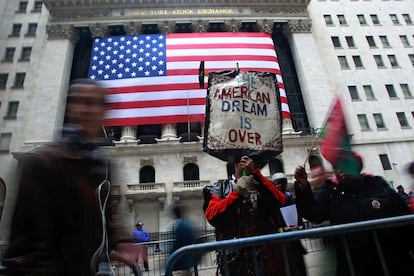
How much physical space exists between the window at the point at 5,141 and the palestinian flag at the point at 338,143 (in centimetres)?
2568

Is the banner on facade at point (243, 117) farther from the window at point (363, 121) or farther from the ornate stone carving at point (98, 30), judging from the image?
the ornate stone carving at point (98, 30)

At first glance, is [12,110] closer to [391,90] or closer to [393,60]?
[391,90]

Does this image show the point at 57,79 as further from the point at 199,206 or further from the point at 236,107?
the point at 236,107

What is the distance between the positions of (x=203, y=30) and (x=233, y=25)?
3.14 m

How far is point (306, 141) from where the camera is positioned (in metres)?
22.5

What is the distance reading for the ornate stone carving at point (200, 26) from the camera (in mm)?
27281

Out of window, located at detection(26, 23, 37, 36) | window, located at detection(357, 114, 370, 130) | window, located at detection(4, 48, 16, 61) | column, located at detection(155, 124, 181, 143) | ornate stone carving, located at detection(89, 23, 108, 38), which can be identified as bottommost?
column, located at detection(155, 124, 181, 143)

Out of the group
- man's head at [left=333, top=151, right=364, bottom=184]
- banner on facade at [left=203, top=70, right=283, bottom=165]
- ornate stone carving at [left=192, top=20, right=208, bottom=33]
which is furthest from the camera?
ornate stone carving at [left=192, top=20, right=208, bottom=33]

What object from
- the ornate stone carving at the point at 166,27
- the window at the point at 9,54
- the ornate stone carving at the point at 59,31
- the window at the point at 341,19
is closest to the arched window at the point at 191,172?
the ornate stone carving at the point at 166,27

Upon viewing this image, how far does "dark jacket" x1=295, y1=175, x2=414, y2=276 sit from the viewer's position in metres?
2.75

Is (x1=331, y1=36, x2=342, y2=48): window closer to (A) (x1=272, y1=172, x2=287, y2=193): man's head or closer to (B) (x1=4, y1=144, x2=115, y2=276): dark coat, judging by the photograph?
(A) (x1=272, y1=172, x2=287, y2=193): man's head

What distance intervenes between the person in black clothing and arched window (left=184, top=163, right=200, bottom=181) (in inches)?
716

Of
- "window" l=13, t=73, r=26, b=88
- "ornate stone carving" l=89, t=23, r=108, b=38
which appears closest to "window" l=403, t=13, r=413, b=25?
"ornate stone carving" l=89, t=23, r=108, b=38

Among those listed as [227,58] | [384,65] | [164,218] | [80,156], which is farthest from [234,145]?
[384,65]
